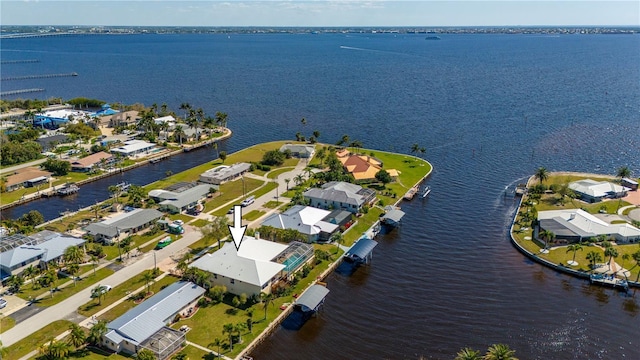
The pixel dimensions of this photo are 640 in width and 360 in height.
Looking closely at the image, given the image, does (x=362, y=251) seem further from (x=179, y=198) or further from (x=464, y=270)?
(x=179, y=198)

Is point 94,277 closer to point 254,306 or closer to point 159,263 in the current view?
point 159,263

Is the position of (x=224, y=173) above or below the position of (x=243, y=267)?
below

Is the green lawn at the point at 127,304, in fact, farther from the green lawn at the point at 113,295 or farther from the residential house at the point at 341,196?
the residential house at the point at 341,196

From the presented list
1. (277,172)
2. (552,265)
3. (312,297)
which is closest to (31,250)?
(312,297)

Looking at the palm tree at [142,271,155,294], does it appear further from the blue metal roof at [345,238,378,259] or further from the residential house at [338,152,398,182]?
the residential house at [338,152,398,182]

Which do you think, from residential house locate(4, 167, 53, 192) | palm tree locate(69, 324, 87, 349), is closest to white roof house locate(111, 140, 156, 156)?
residential house locate(4, 167, 53, 192)
